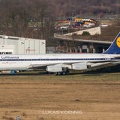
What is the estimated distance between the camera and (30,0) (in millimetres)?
198000

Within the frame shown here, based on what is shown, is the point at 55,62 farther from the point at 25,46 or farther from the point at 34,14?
the point at 34,14

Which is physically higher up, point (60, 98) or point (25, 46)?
point (25, 46)

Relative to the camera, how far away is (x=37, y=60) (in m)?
62.1

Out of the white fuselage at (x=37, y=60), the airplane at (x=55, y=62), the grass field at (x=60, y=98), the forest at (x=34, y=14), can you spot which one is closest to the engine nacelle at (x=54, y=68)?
the airplane at (x=55, y=62)

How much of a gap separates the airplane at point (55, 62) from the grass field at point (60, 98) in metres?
5.27

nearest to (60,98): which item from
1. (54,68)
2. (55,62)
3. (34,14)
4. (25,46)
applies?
(54,68)

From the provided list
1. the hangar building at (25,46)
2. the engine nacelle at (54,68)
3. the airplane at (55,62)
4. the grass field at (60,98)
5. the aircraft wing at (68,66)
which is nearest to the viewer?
the grass field at (60,98)

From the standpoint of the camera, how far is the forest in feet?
435

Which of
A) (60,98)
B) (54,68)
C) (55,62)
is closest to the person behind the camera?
(60,98)

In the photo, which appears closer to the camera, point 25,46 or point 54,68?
point 54,68

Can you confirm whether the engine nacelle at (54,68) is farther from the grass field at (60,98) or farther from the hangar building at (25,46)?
the hangar building at (25,46)

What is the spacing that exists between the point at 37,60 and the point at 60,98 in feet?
76.1

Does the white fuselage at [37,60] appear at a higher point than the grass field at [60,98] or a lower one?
higher

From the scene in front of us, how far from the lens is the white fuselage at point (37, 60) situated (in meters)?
61.6
